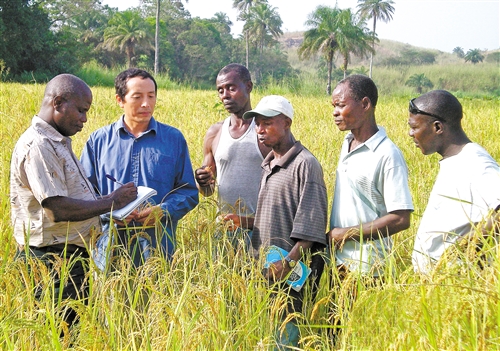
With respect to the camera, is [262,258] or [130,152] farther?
[130,152]

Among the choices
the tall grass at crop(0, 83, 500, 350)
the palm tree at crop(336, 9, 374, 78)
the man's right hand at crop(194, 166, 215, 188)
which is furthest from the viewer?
the palm tree at crop(336, 9, 374, 78)

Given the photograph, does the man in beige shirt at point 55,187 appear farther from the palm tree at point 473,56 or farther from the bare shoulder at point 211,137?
the palm tree at point 473,56

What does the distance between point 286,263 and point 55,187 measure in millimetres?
1028

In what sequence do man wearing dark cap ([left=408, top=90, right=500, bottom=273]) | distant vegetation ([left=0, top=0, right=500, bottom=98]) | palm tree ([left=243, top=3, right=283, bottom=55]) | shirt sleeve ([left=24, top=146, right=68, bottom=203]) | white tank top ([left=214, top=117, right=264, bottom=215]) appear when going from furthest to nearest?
1. palm tree ([left=243, top=3, right=283, bottom=55])
2. distant vegetation ([left=0, top=0, right=500, bottom=98])
3. white tank top ([left=214, top=117, right=264, bottom=215])
4. shirt sleeve ([left=24, top=146, right=68, bottom=203])
5. man wearing dark cap ([left=408, top=90, right=500, bottom=273])

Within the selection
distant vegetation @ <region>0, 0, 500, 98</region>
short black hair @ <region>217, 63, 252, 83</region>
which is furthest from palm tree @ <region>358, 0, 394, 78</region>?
short black hair @ <region>217, 63, 252, 83</region>

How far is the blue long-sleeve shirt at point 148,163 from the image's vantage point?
2768 millimetres

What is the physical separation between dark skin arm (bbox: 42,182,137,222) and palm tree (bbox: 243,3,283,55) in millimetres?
60501

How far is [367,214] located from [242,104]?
3.62 ft

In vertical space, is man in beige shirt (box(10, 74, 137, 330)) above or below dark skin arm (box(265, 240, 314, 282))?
above

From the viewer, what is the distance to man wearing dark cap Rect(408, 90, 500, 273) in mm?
2094

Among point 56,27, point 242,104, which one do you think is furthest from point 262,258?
point 56,27

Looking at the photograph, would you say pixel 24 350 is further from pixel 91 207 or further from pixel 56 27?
pixel 56 27

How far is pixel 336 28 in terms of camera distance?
125 feet

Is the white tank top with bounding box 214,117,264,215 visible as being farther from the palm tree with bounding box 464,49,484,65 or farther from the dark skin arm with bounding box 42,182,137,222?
the palm tree with bounding box 464,49,484,65
